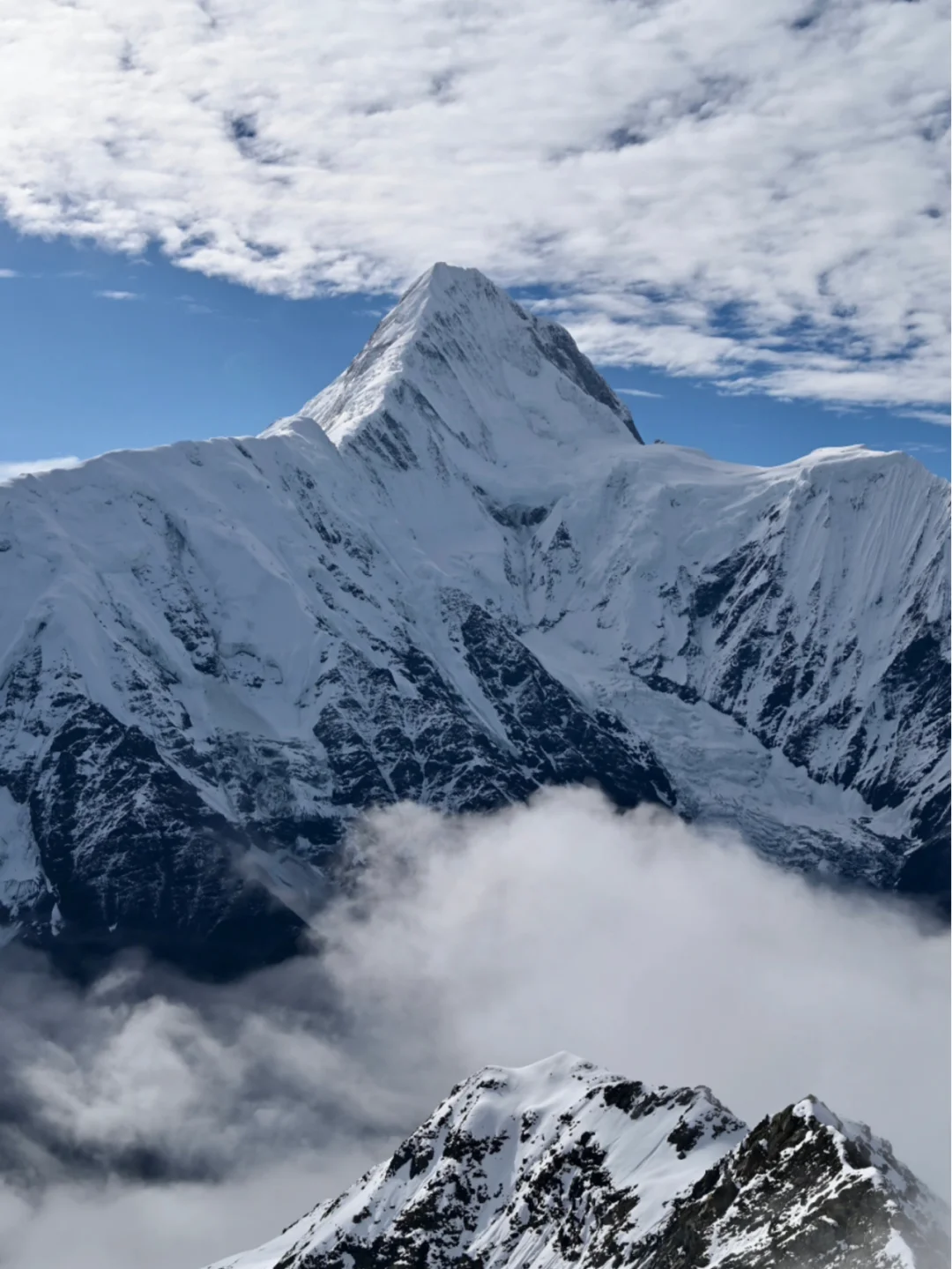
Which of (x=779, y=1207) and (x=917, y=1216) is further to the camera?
(x=779, y=1207)

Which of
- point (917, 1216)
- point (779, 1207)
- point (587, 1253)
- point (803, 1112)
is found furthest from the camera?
point (587, 1253)

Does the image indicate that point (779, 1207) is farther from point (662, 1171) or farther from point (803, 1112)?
point (662, 1171)

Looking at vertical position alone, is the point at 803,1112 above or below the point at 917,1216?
above

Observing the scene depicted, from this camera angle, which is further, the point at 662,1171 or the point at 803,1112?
the point at 662,1171

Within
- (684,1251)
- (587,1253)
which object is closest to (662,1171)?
(587,1253)

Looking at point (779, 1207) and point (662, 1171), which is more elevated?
point (662, 1171)

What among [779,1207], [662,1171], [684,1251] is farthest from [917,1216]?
[662,1171]

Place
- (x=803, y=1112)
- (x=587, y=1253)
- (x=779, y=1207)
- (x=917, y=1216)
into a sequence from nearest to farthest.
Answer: (x=917, y=1216) → (x=779, y=1207) → (x=803, y=1112) → (x=587, y=1253)

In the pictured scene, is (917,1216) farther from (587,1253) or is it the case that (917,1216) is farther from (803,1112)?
(587,1253)

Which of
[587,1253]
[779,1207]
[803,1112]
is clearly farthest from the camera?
[587,1253]
